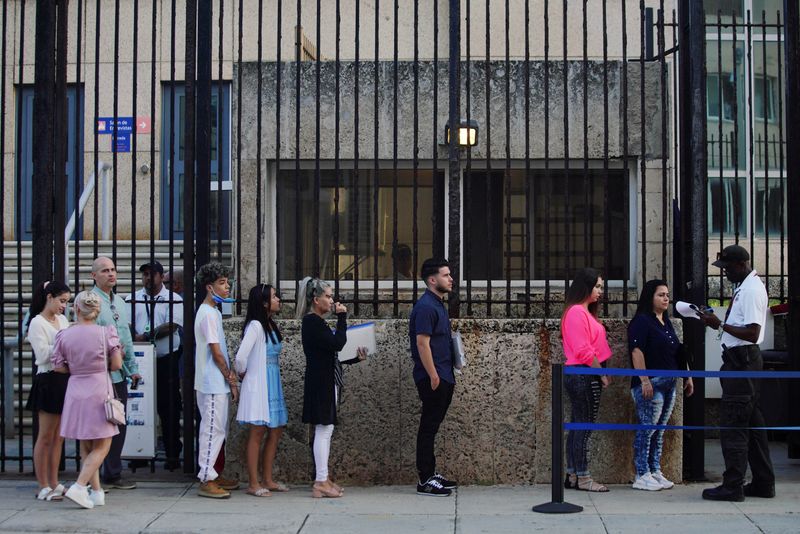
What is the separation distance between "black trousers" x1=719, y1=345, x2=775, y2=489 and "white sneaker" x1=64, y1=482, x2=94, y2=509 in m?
4.55

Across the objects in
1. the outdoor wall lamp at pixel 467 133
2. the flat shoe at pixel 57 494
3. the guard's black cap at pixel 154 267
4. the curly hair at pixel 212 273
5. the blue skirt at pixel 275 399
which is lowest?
the flat shoe at pixel 57 494

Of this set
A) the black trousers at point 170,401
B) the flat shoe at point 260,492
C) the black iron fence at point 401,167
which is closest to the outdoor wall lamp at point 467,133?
the black iron fence at point 401,167

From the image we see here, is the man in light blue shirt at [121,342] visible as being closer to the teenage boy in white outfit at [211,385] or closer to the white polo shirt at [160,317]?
the teenage boy in white outfit at [211,385]

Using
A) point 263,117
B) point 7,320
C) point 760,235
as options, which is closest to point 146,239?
point 7,320

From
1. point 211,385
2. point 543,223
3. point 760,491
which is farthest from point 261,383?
point 760,491

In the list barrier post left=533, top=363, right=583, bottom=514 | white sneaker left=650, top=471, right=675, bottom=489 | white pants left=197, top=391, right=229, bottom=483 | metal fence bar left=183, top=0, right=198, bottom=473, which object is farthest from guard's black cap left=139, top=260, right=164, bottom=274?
white sneaker left=650, top=471, right=675, bottom=489

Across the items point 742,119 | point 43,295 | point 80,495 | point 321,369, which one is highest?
point 742,119

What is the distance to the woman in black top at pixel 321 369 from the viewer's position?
26.1 ft

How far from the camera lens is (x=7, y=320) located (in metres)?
12.4

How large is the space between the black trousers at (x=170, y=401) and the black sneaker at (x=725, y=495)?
419cm

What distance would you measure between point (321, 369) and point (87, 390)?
1668mm

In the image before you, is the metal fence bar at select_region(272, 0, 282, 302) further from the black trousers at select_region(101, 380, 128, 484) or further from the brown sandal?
the brown sandal

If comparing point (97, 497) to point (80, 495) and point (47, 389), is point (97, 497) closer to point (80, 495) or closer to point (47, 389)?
point (80, 495)

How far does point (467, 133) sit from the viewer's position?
8773 mm
